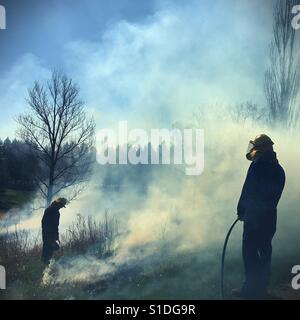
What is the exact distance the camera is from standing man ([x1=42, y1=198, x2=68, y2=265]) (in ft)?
26.2

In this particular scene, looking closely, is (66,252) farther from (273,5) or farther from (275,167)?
(273,5)

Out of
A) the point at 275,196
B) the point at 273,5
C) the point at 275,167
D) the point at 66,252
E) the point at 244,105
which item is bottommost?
the point at 66,252

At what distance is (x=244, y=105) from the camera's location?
780cm

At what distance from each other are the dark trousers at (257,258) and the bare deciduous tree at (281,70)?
5.96 ft

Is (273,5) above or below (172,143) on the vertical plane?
above

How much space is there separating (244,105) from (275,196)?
155 centimetres

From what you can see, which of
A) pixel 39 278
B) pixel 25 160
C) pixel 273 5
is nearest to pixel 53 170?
pixel 25 160

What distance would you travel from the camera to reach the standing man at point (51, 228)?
797 centimetres

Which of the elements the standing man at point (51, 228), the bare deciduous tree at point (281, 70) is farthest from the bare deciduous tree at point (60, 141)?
the bare deciduous tree at point (281, 70)

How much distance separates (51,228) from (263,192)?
→ 3.53m

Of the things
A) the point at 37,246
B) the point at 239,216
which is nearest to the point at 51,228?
the point at 37,246

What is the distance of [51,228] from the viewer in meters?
8.00

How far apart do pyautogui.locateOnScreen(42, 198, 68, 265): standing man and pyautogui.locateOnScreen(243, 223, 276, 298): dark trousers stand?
10.1 ft

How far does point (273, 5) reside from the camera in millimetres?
7812
